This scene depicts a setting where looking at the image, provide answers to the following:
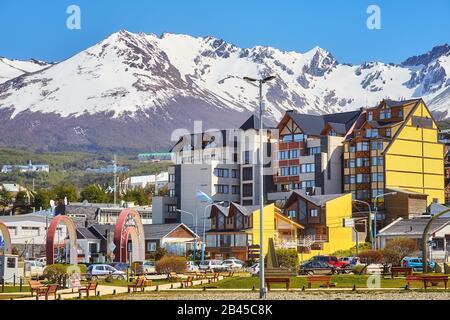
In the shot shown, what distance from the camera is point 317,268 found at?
2682 inches

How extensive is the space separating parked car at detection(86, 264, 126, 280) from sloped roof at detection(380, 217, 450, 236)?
35.8m

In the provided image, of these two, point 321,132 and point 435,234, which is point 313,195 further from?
point 435,234

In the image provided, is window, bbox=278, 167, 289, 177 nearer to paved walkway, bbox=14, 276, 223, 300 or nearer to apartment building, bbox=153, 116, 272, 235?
apartment building, bbox=153, 116, 272, 235

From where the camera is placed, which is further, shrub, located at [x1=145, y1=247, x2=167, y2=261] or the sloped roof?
shrub, located at [x1=145, y1=247, x2=167, y2=261]

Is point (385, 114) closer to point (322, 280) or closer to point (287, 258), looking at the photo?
point (287, 258)

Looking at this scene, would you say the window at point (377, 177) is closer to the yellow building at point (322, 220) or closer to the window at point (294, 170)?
the yellow building at point (322, 220)

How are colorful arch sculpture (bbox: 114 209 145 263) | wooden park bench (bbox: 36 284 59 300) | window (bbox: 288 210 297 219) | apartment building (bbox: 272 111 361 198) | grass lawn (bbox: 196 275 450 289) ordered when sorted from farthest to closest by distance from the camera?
apartment building (bbox: 272 111 361 198)
window (bbox: 288 210 297 219)
colorful arch sculpture (bbox: 114 209 145 263)
grass lawn (bbox: 196 275 450 289)
wooden park bench (bbox: 36 284 59 300)

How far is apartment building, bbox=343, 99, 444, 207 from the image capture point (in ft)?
364

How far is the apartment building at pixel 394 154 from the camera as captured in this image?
110875mm

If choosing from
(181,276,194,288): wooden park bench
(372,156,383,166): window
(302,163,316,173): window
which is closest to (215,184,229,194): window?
(302,163,316,173): window

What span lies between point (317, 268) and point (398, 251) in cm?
760

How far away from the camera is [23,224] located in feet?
398

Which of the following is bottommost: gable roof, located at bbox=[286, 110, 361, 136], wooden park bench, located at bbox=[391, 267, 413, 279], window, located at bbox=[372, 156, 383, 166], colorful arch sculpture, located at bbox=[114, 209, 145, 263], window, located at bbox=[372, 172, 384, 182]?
wooden park bench, located at bbox=[391, 267, 413, 279]
